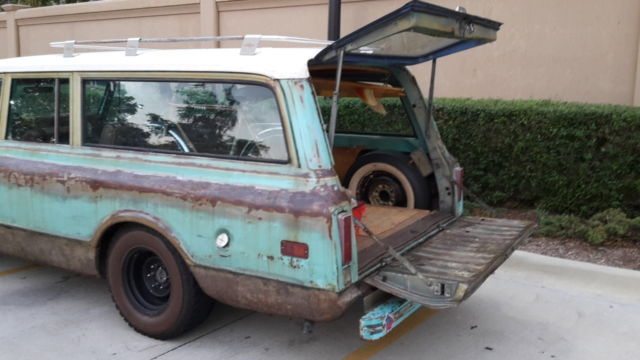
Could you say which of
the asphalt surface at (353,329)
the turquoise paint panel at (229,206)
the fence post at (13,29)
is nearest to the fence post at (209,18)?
the fence post at (13,29)

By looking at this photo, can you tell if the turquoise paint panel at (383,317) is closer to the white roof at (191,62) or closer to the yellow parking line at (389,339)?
the yellow parking line at (389,339)

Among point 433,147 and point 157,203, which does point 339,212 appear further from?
point 433,147

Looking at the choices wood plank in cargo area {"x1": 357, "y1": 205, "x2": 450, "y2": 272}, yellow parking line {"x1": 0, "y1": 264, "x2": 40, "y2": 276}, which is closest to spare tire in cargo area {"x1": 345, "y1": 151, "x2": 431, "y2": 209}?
wood plank in cargo area {"x1": 357, "y1": 205, "x2": 450, "y2": 272}

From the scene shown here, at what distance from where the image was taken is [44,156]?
451cm

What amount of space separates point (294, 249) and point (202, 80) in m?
1.25

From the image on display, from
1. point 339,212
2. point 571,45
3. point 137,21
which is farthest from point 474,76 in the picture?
point 137,21

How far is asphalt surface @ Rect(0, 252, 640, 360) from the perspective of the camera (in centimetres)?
403

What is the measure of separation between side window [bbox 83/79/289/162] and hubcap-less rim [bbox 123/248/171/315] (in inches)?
30.4

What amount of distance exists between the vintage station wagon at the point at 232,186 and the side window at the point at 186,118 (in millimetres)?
11

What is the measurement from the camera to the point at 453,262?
12.7 ft

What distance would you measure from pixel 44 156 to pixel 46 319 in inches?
47.3

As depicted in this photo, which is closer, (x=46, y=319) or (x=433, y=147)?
(x=46, y=319)

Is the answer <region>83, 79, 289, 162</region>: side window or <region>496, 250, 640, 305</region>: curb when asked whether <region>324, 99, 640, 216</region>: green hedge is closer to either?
<region>496, 250, 640, 305</region>: curb

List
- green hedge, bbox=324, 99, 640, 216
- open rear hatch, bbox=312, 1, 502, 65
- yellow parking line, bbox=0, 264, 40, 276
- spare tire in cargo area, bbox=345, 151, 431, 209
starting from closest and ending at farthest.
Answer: open rear hatch, bbox=312, 1, 502, 65
spare tire in cargo area, bbox=345, 151, 431, 209
yellow parking line, bbox=0, 264, 40, 276
green hedge, bbox=324, 99, 640, 216
